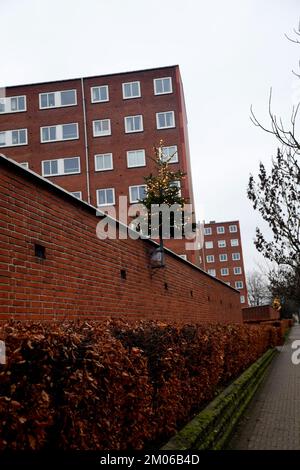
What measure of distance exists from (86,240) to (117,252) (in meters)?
1.39

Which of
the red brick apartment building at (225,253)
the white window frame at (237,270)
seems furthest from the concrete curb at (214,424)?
the white window frame at (237,270)

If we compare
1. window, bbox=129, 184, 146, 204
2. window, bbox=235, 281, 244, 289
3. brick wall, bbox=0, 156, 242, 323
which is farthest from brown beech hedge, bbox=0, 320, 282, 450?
window, bbox=235, 281, 244, 289

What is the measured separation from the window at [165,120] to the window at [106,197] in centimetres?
636

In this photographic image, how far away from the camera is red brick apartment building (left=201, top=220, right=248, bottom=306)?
79.7 metres

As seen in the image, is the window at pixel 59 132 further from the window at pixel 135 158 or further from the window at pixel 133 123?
the window at pixel 135 158

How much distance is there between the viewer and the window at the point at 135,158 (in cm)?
3484

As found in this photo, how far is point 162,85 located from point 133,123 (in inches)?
156

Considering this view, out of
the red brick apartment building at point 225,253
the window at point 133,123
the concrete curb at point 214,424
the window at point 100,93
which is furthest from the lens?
the red brick apartment building at point 225,253

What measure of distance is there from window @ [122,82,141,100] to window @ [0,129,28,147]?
8.66m

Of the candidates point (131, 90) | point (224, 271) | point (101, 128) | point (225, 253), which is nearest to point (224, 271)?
point (224, 271)

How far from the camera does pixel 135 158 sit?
35.1m

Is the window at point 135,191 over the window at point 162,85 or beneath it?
beneath

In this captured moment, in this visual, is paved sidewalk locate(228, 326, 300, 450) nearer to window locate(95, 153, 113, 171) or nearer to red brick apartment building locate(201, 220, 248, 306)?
window locate(95, 153, 113, 171)
